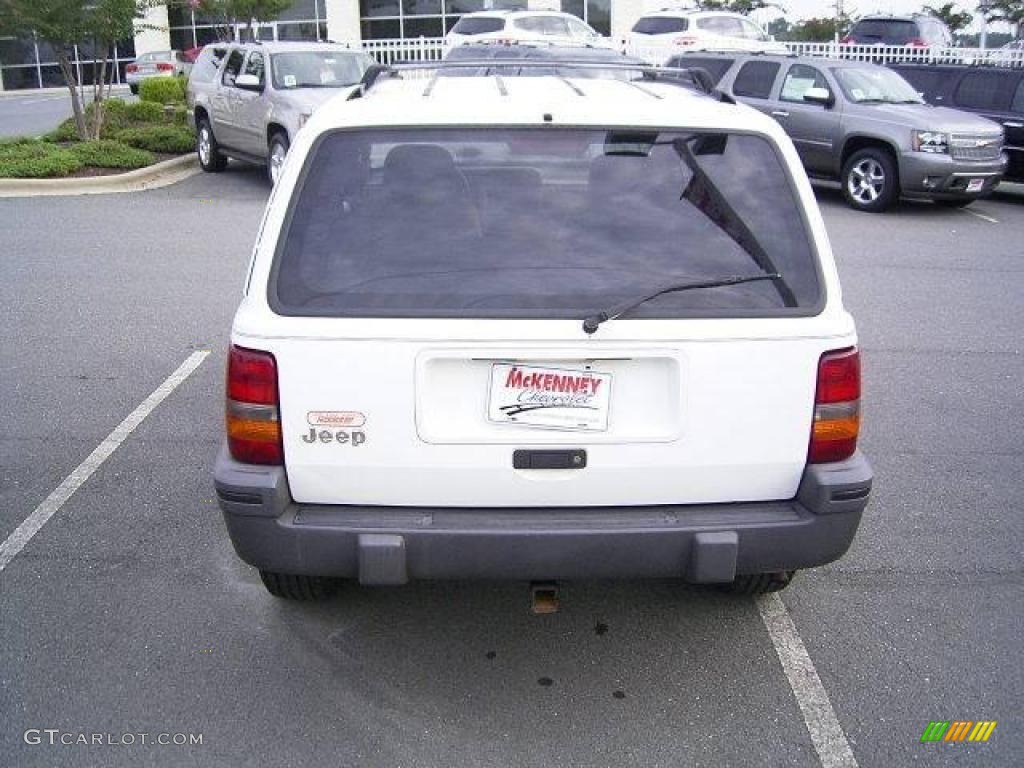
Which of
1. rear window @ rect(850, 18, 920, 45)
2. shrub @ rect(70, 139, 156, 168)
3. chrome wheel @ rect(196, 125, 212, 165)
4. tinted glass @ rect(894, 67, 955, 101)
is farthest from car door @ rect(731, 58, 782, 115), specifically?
rear window @ rect(850, 18, 920, 45)

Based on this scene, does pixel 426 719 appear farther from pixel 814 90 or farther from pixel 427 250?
pixel 814 90

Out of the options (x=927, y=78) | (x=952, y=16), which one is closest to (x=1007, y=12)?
(x=952, y=16)

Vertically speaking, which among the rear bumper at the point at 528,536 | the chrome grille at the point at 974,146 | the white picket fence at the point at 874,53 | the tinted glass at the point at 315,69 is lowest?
the rear bumper at the point at 528,536

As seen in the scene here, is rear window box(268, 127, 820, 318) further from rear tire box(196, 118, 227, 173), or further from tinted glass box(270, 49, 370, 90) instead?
rear tire box(196, 118, 227, 173)

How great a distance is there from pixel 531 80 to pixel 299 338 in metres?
1.67

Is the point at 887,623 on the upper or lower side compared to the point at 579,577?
lower

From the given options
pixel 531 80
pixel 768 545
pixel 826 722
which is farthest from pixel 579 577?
pixel 531 80

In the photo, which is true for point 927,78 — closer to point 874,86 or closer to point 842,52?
point 874,86

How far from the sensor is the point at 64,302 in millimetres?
8188

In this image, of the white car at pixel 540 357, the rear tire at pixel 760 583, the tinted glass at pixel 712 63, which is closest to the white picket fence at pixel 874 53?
the tinted glass at pixel 712 63

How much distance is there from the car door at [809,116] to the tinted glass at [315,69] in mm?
5690

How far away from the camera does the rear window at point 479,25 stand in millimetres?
24297

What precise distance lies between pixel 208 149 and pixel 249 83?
2.53 meters

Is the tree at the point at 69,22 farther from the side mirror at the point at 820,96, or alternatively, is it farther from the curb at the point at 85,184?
the side mirror at the point at 820,96
